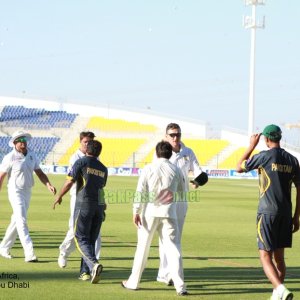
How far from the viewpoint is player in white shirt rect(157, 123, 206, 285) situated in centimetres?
1102

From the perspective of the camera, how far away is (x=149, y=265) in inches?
508

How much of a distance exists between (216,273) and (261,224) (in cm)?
288

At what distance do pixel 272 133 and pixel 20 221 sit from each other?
16.2 ft

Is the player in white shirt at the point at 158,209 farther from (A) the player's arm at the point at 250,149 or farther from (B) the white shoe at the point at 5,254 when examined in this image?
(B) the white shoe at the point at 5,254

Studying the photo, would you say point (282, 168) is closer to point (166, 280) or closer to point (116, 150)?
point (166, 280)

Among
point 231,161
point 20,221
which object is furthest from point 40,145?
point 20,221

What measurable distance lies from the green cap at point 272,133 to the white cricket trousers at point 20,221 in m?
4.75

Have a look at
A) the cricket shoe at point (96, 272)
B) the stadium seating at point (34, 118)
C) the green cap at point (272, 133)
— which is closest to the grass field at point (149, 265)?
the cricket shoe at point (96, 272)

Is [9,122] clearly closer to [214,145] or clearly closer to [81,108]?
[81,108]

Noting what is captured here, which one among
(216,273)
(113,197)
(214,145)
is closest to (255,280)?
(216,273)

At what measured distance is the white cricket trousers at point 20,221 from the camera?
12.8 meters

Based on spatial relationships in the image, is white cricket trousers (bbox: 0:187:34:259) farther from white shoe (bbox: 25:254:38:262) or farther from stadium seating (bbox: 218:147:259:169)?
stadium seating (bbox: 218:147:259:169)

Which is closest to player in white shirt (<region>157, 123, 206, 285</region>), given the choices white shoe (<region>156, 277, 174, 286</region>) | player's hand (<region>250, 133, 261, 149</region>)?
white shoe (<region>156, 277, 174, 286</region>)

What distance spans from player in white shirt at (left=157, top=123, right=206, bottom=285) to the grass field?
0.69 ft
